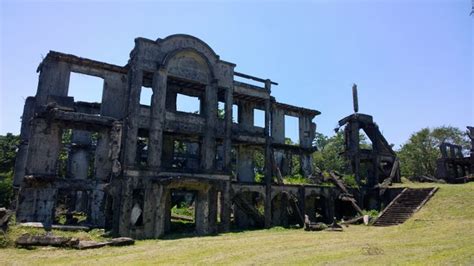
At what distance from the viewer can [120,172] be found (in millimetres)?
20047

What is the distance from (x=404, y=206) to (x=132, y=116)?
18.9m

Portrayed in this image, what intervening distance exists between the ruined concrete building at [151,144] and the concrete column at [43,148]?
2.2 inches

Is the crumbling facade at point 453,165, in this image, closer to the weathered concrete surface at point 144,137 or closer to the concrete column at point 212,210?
the weathered concrete surface at point 144,137

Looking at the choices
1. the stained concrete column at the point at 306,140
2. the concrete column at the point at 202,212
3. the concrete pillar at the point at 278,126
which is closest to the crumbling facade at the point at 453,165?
the stained concrete column at the point at 306,140

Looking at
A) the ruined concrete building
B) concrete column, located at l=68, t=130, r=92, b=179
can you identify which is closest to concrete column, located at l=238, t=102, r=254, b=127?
the ruined concrete building

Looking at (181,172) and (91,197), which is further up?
(181,172)

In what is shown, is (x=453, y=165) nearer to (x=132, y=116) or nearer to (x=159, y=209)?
(x=159, y=209)

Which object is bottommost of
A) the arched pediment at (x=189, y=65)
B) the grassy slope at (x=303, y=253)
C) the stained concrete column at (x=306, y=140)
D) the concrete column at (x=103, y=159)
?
the grassy slope at (x=303, y=253)

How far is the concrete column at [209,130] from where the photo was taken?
75.6ft

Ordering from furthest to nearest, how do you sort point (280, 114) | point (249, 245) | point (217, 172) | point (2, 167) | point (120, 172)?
1. point (2, 167)
2. point (280, 114)
3. point (217, 172)
4. point (120, 172)
5. point (249, 245)

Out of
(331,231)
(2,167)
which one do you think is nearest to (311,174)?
(331,231)

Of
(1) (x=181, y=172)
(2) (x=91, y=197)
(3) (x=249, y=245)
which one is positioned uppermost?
(1) (x=181, y=172)

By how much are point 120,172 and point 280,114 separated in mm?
16055

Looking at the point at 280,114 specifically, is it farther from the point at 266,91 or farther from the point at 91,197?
the point at 91,197
